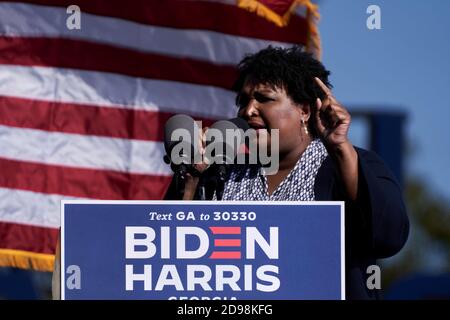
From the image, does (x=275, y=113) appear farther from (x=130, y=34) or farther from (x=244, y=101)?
(x=130, y=34)

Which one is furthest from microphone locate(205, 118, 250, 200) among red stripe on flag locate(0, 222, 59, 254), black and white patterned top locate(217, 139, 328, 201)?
red stripe on flag locate(0, 222, 59, 254)

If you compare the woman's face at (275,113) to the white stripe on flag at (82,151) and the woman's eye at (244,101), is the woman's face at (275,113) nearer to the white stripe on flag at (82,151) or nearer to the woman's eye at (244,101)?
the woman's eye at (244,101)

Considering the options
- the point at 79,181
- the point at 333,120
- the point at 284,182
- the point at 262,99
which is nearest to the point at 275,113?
the point at 262,99

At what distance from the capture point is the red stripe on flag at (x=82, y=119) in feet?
19.9

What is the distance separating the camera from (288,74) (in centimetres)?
405

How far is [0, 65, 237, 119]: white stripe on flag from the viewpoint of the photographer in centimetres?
607

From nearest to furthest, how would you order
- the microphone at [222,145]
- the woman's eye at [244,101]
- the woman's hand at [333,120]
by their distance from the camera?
the woman's hand at [333,120] → the microphone at [222,145] → the woman's eye at [244,101]

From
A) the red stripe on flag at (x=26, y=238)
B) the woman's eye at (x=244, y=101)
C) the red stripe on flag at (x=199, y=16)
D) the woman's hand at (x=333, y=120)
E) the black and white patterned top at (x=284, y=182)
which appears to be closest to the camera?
the woman's hand at (x=333, y=120)

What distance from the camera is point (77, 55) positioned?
6156 millimetres

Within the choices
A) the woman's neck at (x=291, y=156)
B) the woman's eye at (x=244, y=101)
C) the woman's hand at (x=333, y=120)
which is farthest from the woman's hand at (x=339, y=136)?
the woman's eye at (x=244, y=101)

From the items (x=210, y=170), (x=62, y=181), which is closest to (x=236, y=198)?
(x=210, y=170)

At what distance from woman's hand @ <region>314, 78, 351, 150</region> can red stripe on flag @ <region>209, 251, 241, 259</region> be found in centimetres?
43

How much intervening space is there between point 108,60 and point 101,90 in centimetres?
16

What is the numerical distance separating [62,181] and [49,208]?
15 cm
